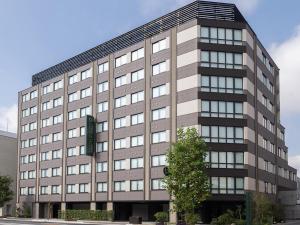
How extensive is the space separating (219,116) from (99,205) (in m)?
27.5

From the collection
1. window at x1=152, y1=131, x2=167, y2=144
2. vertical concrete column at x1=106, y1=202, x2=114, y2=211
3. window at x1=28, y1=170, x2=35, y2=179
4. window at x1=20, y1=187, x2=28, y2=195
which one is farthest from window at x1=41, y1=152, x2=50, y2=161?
window at x1=152, y1=131, x2=167, y2=144

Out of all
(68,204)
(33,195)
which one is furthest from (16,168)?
(68,204)

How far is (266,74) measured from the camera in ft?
262

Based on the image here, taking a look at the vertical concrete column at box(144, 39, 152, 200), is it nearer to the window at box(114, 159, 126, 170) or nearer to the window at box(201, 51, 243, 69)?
the window at box(114, 159, 126, 170)

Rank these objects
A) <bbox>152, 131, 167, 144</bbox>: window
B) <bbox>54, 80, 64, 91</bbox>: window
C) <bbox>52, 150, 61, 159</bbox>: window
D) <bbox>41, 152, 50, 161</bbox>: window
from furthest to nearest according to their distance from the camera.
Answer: <bbox>41, 152, 50, 161</bbox>: window
<bbox>54, 80, 64, 91</bbox>: window
<bbox>52, 150, 61, 159</bbox>: window
<bbox>152, 131, 167, 144</bbox>: window

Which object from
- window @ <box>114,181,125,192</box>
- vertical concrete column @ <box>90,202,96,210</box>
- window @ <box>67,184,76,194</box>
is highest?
window @ <box>114,181,125,192</box>

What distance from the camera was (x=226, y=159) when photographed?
65.6 m

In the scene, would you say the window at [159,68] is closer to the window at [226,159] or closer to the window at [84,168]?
the window at [226,159]

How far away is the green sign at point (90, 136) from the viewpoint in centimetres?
8138

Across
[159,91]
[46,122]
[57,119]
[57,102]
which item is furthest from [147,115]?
[46,122]

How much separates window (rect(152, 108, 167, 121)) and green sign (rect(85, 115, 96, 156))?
14194mm

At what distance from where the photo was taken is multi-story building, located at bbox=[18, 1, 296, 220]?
6638 centimetres

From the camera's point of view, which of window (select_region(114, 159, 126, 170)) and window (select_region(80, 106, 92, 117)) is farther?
window (select_region(80, 106, 92, 117))

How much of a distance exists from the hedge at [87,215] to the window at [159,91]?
19.1 m
